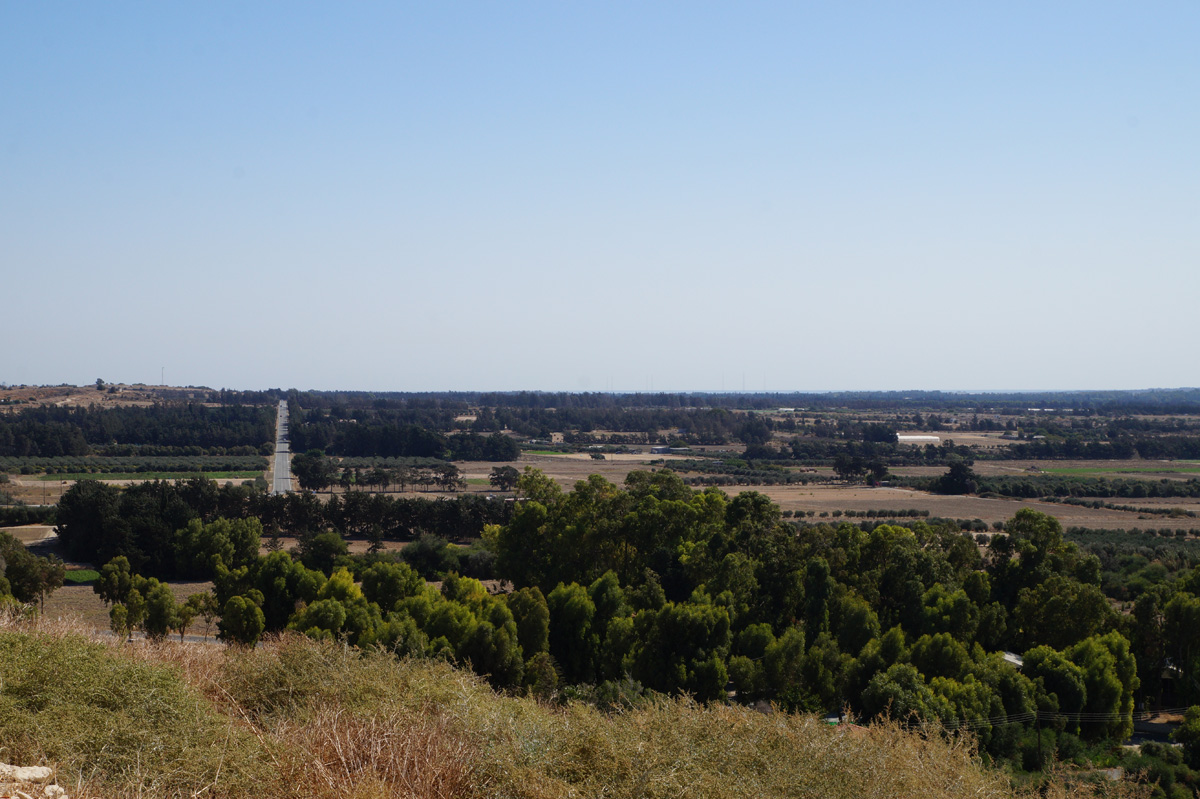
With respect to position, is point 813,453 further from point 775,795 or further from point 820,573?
point 775,795

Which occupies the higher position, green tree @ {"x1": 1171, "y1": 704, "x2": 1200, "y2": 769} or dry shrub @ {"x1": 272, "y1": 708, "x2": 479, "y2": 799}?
dry shrub @ {"x1": 272, "y1": 708, "x2": 479, "y2": 799}

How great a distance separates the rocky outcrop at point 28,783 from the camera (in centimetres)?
943

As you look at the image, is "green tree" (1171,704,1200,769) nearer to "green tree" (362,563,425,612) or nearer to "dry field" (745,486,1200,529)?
"green tree" (362,563,425,612)

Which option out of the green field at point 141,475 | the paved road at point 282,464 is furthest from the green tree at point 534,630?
the green field at point 141,475

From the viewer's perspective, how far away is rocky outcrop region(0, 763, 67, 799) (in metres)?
9.43

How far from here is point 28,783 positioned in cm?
988

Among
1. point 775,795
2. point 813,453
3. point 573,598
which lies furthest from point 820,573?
point 813,453

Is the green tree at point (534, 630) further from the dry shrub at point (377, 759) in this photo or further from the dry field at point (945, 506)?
the dry field at point (945, 506)

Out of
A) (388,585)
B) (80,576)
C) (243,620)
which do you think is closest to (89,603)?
(80,576)

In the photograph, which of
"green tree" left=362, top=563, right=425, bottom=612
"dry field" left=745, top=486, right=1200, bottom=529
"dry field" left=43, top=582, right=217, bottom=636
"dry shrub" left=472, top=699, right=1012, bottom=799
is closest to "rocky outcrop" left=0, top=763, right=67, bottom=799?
"dry shrub" left=472, top=699, right=1012, bottom=799

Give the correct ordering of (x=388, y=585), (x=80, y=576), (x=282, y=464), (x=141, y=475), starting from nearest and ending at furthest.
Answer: (x=388, y=585)
(x=80, y=576)
(x=141, y=475)
(x=282, y=464)

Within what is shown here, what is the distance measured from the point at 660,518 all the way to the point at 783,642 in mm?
12898

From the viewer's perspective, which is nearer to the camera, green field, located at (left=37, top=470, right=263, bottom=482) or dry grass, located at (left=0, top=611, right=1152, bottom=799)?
dry grass, located at (left=0, top=611, right=1152, bottom=799)

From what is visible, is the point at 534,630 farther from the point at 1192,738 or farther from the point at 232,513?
the point at 232,513
